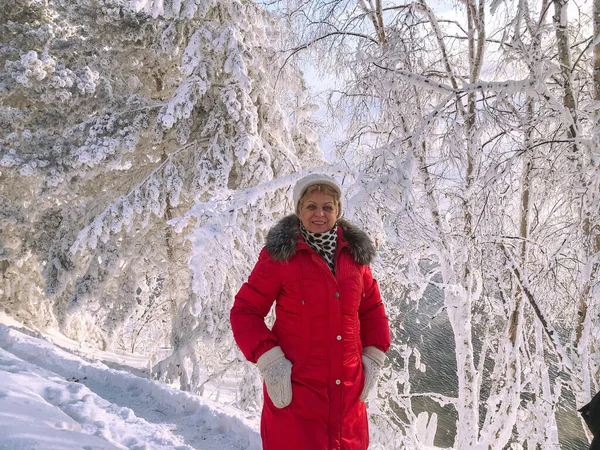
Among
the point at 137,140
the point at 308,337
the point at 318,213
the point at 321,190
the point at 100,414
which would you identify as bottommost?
the point at 100,414

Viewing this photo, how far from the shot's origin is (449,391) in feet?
52.1

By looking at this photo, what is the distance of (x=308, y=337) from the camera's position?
6.01 ft

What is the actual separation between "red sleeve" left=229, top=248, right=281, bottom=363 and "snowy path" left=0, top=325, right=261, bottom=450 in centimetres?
156

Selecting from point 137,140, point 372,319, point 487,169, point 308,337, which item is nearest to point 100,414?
point 308,337

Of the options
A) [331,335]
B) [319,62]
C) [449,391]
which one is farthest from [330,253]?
[449,391]

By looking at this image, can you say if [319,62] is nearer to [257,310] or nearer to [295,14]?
[295,14]

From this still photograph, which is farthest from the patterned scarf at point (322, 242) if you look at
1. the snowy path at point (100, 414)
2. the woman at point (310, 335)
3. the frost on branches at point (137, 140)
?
the frost on branches at point (137, 140)

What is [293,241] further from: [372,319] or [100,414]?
[100,414]

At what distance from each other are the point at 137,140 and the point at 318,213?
613 cm

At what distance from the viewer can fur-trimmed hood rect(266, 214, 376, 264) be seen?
186cm

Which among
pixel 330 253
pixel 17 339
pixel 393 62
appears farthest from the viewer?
pixel 17 339

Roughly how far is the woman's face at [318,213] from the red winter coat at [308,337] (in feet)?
0.29

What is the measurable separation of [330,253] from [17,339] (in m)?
6.20

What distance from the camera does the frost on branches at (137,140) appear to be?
6.69 meters
